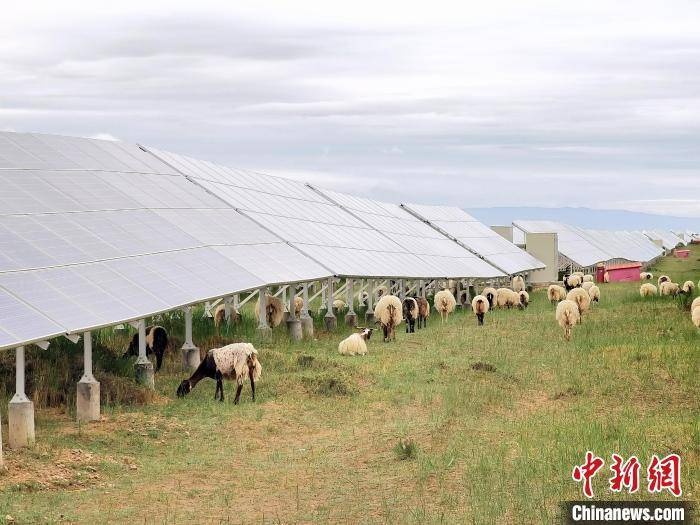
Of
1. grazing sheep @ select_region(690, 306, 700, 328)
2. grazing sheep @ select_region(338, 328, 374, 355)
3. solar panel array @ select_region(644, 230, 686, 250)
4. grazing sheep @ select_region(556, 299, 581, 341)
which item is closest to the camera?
grazing sheep @ select_region(338, 328, 374, 355)

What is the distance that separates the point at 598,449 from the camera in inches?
683

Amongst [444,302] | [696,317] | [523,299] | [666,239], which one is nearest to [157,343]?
[696,317]

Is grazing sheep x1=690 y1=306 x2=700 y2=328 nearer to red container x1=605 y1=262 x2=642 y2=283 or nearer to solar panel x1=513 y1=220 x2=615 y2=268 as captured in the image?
red container x1=605 y1=262 x2=642 y2=283

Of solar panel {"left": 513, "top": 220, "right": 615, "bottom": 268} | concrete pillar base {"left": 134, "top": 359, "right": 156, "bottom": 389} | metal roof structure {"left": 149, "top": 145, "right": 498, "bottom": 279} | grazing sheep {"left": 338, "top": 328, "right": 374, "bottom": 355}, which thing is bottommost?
concrete pillar base {"left": 134, "top": 359, "right": 156, "bottom": 389}

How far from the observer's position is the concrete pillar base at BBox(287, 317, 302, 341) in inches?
1420

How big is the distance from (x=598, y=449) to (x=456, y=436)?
298cm

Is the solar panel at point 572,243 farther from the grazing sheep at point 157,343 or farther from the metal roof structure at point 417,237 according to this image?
the grazing sheep at point 157,343

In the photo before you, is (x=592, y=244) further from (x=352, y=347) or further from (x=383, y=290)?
(x=352, y=347)

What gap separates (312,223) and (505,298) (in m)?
12.1

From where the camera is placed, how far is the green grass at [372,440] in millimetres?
15297

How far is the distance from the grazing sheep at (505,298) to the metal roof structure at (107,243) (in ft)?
57.0

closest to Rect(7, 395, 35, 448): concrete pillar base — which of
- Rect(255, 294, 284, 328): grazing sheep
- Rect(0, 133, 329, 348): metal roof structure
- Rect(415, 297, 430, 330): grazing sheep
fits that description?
Rect(0, 133, 329, 348): metal roof structure

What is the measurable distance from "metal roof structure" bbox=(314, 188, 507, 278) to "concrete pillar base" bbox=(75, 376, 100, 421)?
32.8m

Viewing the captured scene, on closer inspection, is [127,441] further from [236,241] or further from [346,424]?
[236,241]
